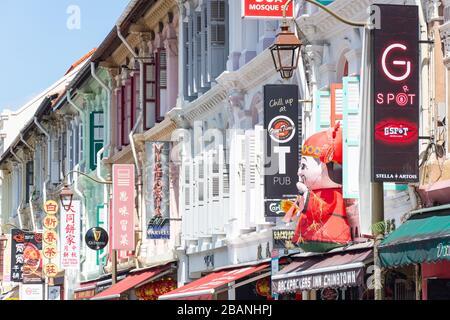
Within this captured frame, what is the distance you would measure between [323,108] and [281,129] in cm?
185

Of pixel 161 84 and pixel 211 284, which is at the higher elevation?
pixel 161 84

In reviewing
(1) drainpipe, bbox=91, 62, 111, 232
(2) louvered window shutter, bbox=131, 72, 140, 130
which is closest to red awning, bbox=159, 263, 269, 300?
(2) louvered window shutter, bbox=131, 72, 140, 130

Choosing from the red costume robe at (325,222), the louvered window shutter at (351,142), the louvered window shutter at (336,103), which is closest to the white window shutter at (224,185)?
the red costume robe at (325,222)

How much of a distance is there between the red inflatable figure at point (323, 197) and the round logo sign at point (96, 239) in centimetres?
2293

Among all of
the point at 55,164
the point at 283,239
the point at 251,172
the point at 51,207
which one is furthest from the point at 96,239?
the point at 283,239

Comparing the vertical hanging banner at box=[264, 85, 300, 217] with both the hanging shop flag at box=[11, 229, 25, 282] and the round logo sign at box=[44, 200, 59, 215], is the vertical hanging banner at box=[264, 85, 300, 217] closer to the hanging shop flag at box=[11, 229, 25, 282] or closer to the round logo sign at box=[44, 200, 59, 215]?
the round logo sign at box=[44, 200, 59, 215]

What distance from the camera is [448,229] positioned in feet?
58.7

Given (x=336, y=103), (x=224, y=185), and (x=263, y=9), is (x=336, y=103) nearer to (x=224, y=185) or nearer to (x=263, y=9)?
(x=263, y=9)

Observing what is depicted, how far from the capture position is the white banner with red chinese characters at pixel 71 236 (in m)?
54.2

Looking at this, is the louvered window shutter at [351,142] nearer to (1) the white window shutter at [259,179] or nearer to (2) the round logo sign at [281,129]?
(2) the round logo sign at [281,129]

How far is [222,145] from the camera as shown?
112 ft

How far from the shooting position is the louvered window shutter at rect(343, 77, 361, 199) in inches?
869

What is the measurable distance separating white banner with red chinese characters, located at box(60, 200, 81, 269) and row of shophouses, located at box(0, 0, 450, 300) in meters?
0.73

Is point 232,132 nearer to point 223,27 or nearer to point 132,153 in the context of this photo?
point 223,27
